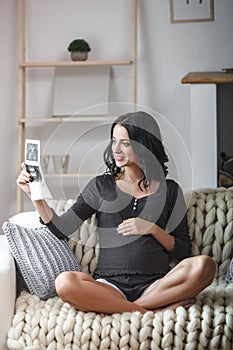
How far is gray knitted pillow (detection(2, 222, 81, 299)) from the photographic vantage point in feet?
8.49

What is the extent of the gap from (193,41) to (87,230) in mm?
1567

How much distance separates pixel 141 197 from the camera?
2.78m

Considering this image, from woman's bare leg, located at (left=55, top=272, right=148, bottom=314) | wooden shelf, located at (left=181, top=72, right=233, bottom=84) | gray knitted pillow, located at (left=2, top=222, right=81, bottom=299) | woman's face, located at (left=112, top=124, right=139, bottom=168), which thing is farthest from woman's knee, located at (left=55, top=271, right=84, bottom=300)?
wooden shelf, located at (left=181, top=72, right=233, bottom=84)

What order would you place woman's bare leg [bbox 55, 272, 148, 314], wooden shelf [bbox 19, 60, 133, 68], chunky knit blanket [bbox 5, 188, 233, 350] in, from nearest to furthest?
chunky knit blanket [bbox 5, 188, 233, 350]
woman's bare leg [bbox 55, 272, 148, 314]
wooden shelf [bbox 19, 60, 133, 68]

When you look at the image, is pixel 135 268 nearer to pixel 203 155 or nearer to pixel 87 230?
pixel 87 230

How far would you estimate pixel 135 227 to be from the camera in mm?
2668

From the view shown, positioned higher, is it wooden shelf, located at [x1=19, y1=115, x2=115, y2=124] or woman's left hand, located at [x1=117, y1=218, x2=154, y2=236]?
wooden shelf, located at [x1=19, y1=115, x2=115, y2=124]

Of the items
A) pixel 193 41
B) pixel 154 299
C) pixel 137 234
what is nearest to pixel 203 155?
pixel 193 41

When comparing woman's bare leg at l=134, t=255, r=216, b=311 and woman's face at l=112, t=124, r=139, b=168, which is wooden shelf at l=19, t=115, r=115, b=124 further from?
woman's bare leg at l=134, t=255, r=216, b=311

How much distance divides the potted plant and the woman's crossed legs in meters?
1.76

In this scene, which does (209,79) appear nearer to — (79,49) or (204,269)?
(79,49)

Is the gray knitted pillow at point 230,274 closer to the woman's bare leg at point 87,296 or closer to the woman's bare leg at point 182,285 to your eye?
the woman's bare leg at point 182,285

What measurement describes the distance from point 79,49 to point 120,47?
0.25 m

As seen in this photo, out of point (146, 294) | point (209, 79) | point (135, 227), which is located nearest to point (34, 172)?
point (135, 227)
